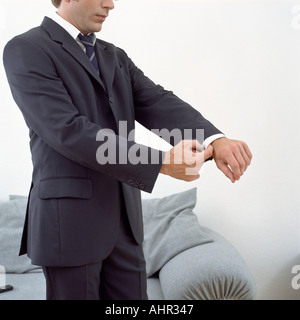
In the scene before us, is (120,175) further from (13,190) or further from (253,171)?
(13,190)

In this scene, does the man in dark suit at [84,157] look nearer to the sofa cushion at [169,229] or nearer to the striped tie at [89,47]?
the striped tie at [89,47]

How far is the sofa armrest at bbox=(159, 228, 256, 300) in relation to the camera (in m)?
2.22

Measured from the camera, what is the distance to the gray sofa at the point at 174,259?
2.24 m

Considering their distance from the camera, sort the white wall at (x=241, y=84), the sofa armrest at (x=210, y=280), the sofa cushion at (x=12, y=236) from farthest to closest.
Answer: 1. the white wall at (x=241, y=84)
2. the sofa cushion at (x=12, y=236)
3. the sofa armrest at (x=210, y=280)

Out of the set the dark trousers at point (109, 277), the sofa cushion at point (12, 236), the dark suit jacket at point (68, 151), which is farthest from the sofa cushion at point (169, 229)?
the dark suit jacket at point (68, 151)

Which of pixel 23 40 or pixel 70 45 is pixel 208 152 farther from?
pixel 23 40

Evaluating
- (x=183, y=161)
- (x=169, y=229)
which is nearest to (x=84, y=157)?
(x=183, y=161)

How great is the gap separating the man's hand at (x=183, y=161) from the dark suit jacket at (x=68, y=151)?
30 millimetres

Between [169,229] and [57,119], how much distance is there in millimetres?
1565

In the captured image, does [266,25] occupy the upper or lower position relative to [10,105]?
upper

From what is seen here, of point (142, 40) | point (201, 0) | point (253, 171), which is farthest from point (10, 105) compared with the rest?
point (253, 171)

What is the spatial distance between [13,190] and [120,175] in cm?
202
